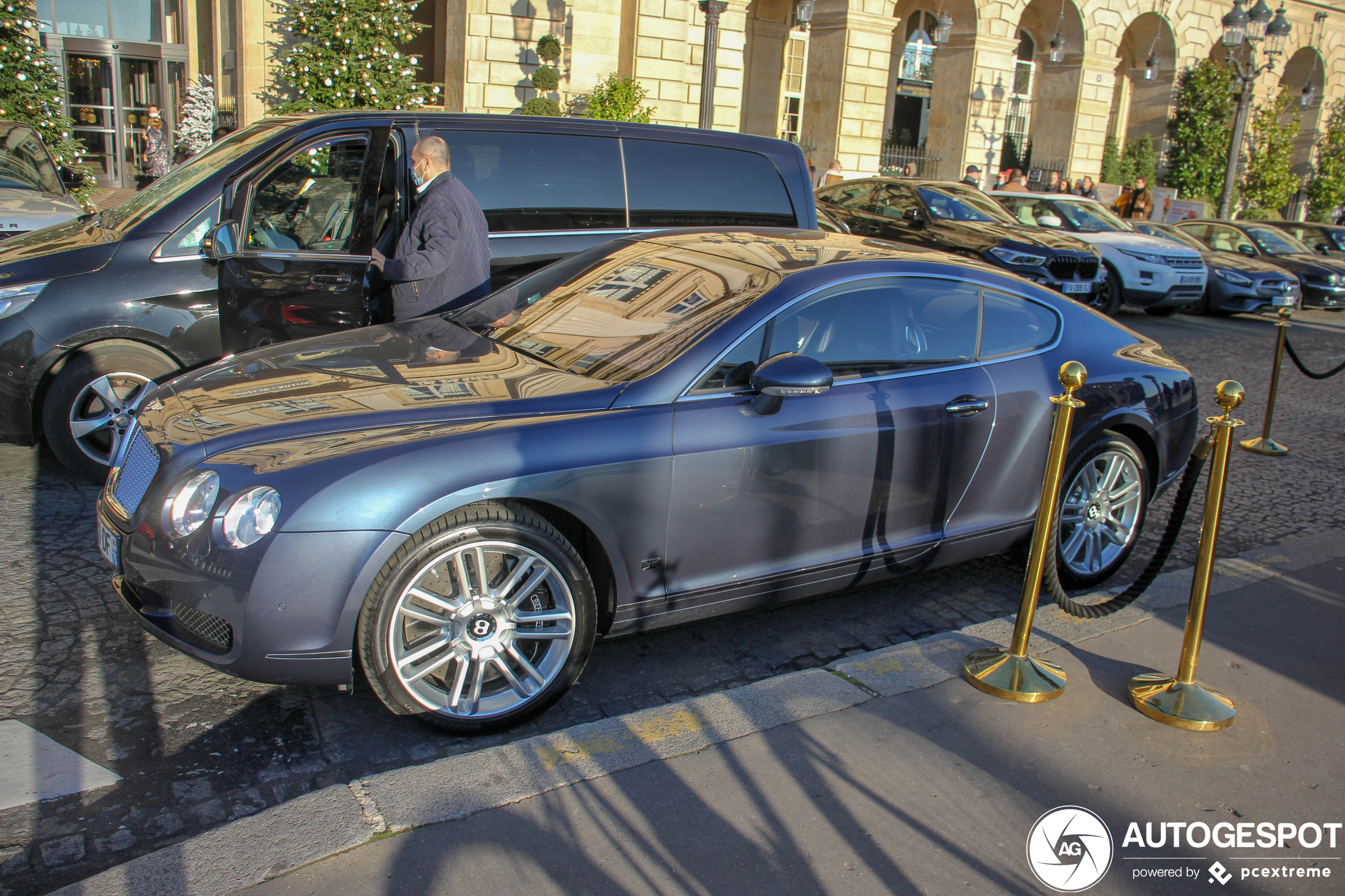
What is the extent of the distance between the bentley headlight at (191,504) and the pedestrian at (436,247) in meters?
2.47

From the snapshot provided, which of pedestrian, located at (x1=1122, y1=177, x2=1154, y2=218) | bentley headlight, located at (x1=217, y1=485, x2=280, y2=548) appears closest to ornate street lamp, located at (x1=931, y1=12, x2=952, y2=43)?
pedestrian, located at (x1=1122, y1=177, x2=1154, y2=218)

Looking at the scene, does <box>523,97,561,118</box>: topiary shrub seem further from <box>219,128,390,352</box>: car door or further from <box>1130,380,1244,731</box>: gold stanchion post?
<box>1130,380,1244,731</box>: gold stanchion post

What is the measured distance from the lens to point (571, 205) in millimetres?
6141

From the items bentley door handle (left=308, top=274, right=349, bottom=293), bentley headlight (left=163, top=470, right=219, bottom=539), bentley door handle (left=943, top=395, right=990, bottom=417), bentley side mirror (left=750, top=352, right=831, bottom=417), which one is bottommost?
bentley headlight (left=163, top=470, right=219, bottom=539)

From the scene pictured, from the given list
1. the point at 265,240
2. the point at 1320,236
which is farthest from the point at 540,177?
the point at 1320,236

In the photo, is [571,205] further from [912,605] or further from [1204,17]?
[1204,17]

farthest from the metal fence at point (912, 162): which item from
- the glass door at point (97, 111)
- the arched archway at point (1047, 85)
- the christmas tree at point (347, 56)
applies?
the glass door at point (97, 111)

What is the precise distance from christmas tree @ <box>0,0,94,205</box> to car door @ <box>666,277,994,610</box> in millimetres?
12776

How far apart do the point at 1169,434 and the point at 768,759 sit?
2.86 m

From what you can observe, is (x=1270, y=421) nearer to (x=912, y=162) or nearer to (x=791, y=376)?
(x=791, y=376)

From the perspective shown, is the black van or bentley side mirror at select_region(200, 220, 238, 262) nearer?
the black van

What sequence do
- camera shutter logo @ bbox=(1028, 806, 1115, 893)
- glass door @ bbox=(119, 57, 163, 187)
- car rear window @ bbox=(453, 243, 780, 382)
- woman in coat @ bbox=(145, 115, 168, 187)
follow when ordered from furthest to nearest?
glass door @ bbox=(119, 57, 163, 187)
woman in coat @ bbox=(145, 115, 168, 187)
car rear window @ bbox=(453, 243, 780, 382)
camera shutter logo @ bbox=(1028, 806, 1115, 893)

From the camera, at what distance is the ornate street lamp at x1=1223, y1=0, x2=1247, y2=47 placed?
71.9 ft

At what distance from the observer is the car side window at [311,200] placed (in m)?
5.61
